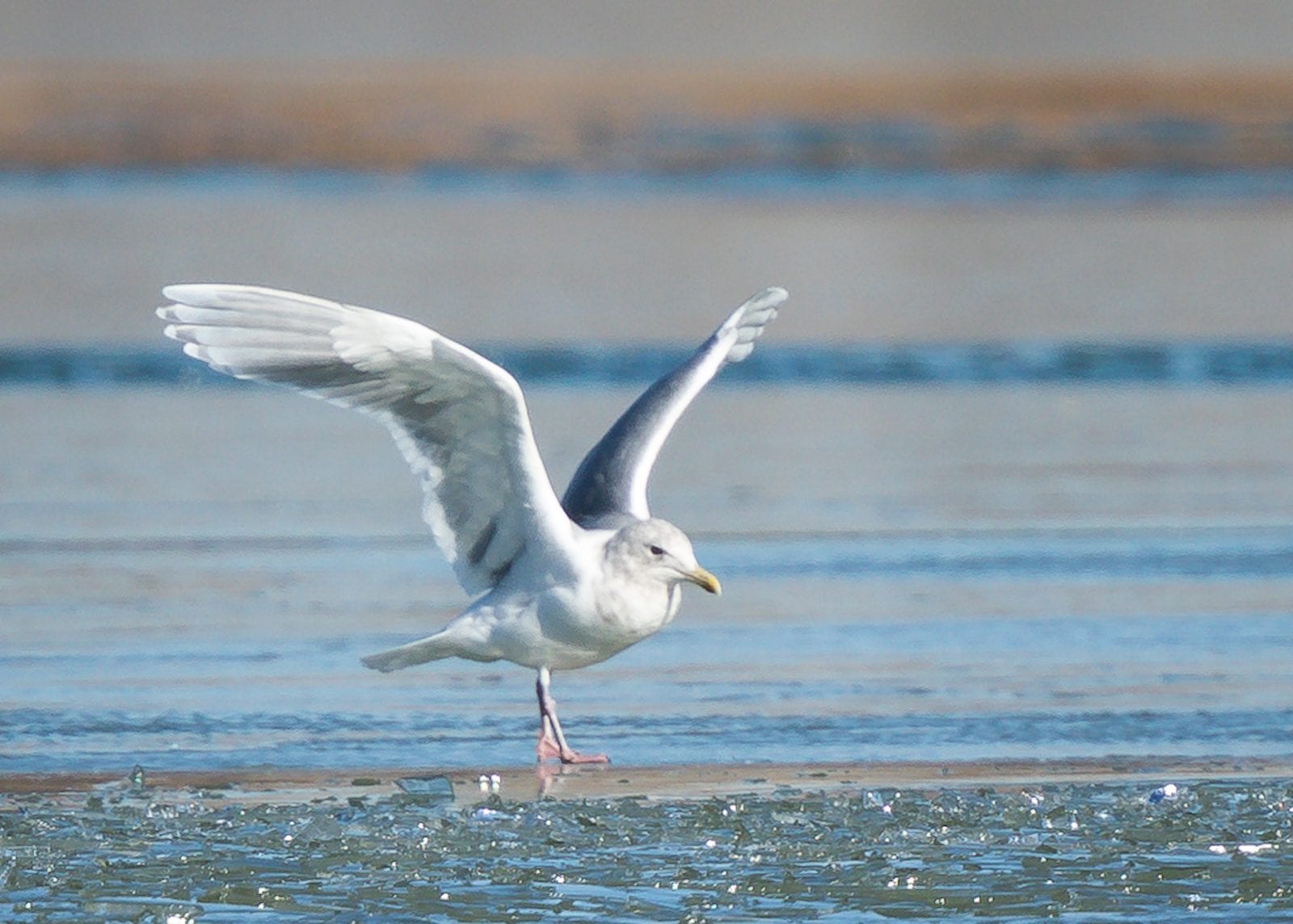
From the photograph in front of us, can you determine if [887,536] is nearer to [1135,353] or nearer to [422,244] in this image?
[1135,353]

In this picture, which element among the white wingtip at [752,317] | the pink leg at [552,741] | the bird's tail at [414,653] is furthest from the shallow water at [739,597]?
the white wingtip at [752,317]

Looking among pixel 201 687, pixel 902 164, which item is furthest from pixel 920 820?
pixel 902 164

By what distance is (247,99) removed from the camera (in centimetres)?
4312

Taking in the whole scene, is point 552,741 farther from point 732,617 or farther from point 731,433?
point 731,433

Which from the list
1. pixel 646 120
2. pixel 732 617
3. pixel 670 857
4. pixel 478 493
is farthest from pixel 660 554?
pixel 646 120

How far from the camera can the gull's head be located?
27.9ft

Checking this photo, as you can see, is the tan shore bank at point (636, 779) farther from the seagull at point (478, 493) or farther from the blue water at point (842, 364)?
Answer: the blue water at point (842, 364)

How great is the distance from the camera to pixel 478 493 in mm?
8789

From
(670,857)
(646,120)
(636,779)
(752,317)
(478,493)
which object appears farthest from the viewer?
(646,120)

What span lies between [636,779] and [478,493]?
1135mm

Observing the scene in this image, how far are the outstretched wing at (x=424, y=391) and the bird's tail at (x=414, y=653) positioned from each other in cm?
36

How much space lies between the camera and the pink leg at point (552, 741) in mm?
8398

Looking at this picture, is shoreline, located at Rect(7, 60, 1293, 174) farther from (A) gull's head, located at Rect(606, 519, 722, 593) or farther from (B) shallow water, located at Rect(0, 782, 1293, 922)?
(B) shallow water, located at Rect(0, 782, 1293, 922)

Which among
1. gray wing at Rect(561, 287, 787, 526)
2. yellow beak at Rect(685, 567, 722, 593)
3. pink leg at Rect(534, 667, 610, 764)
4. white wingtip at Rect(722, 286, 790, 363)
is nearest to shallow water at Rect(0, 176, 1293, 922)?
pink leg at Rect(534, 667, 610, 764)
